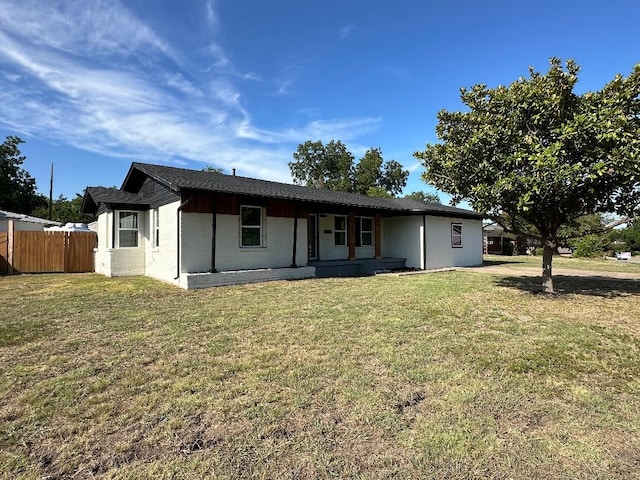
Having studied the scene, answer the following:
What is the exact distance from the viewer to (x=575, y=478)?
2.19m

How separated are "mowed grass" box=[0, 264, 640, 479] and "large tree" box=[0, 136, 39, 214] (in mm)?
39028

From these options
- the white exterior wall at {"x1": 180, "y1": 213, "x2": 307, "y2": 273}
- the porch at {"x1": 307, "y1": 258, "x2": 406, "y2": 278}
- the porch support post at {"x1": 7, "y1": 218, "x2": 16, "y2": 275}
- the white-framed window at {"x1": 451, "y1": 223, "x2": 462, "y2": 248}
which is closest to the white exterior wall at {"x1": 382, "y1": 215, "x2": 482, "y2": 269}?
the white-framed window at {"x1": 451, "y1": 223, "x2": 462, "y2": 248}

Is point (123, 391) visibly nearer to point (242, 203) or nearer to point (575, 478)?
point (575, 478)

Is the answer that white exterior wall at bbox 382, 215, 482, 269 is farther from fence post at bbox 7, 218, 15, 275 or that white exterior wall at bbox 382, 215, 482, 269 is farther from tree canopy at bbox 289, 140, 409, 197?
tree canopy at bbox 289, 140, 409, 197

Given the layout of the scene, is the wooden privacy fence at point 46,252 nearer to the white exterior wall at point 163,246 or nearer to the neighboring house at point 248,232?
the neighboring house at point 248,232

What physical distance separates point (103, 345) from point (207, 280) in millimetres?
5481

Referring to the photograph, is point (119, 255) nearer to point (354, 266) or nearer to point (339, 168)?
point (354, 266)

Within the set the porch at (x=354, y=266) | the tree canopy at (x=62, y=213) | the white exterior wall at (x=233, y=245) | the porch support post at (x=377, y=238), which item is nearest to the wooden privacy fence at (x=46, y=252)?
the white exterior wall at (x=233, y=245)

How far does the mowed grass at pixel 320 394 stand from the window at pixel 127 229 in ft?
22.0

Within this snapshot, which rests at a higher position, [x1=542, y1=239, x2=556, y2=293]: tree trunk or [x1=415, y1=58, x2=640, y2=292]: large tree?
[x1=415, y1=58, x2=640, y2=292]: large tree

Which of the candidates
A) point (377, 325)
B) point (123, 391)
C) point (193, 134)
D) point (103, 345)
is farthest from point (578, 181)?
point (193, 134)

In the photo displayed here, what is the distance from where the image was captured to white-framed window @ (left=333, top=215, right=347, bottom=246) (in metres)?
15.7

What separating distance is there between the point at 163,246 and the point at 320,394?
393 inches

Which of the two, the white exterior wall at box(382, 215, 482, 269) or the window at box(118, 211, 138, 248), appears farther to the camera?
the white exterior wall at box(382, 215, 482, 269)
